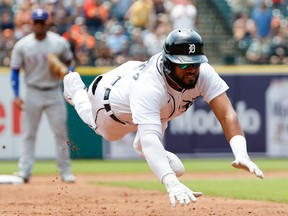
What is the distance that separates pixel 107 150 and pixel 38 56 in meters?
5.36

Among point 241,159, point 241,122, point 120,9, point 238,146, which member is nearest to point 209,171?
point 241,122

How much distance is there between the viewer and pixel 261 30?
19.5m

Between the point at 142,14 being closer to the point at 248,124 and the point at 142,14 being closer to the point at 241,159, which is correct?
the point at 248,124

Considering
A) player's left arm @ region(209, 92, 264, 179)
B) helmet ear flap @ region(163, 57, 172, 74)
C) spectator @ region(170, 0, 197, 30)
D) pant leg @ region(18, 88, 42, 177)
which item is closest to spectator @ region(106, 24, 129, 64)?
spectator @ region(170, 0, 197, 30)

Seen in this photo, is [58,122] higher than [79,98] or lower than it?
lower

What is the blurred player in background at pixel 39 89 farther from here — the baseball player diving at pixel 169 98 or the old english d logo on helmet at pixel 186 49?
the old english d logo on helmet at pixel 186 49

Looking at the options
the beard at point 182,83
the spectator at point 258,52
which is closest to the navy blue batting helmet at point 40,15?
the beard at point 182,83

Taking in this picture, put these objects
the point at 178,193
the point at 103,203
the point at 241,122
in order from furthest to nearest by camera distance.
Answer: the point at 241,122 → the point at 103,203 → the point at 178,193

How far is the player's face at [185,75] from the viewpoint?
23.9 ft

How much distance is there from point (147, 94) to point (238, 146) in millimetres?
923

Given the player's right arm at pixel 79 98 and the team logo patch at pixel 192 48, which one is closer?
the team logo patch at pixel 192 48

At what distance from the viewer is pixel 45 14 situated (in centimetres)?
1255

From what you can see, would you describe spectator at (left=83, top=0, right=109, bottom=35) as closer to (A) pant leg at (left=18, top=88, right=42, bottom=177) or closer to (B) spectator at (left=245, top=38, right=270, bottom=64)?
(B) spectator at (left=245, top=38, right=270, bottom=64)

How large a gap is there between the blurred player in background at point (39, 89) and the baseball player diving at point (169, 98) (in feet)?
14.9
